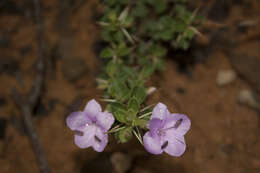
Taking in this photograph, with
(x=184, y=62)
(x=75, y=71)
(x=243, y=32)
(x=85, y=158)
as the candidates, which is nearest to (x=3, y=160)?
(x=85, y=158)

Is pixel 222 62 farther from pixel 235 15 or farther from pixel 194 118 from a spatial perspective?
pixel 194 118

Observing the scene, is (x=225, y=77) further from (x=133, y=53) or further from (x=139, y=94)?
(x=139, y=94)

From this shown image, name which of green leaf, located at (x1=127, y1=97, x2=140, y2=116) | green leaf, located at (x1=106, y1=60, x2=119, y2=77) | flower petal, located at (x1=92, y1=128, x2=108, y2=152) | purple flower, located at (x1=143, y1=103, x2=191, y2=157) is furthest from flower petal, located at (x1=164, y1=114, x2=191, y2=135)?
green leaf, located at (x1=106, y1=60, x2=119, y2=77)

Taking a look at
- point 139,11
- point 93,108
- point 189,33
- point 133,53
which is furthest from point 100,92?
point 93,108

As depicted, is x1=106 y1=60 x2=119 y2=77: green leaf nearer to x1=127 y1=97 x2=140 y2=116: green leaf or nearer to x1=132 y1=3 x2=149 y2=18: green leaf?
x1=127 y1=97 x2=140 y2=116: green leaf

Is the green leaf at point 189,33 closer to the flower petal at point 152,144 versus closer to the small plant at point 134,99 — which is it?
the small plant at point 134,99

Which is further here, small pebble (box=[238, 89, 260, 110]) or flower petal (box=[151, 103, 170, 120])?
small pebble (box=[238, 89, 260, 110])
